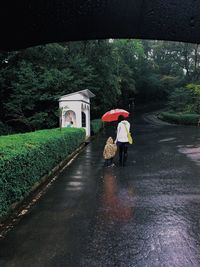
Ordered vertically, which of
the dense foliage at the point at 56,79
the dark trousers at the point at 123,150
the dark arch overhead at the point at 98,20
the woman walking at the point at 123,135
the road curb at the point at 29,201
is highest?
the dense foliage at the point at 56,79

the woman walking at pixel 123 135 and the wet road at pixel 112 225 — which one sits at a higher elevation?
the woman walking at pixel 123 135

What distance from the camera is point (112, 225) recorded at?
17.8 feet

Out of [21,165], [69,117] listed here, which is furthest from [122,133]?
[69,117]

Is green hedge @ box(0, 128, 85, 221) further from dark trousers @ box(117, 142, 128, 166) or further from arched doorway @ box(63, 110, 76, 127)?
arched doorway @ box(63, 110, 76, 127)

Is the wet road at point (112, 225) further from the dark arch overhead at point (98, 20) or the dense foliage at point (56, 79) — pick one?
the dense foliage at point (56, 79)

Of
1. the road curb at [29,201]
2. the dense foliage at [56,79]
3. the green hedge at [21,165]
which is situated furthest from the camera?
the dense foliage at [56,79]

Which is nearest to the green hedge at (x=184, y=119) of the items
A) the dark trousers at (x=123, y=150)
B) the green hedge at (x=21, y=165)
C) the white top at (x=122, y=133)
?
the dark trousers at (x=123, y=150)

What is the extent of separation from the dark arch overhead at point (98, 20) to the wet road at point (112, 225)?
294 centimetres

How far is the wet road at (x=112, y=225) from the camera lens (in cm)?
422

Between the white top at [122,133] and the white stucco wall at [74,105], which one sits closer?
the white top at [122,133]

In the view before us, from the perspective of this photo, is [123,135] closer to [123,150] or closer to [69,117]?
[123,150]

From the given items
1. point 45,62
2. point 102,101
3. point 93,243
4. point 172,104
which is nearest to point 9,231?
point 93,243

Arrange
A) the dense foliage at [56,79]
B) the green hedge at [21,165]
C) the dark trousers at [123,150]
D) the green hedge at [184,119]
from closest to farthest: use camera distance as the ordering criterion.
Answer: the green hedge at [21,165], the dark trousers at [123,150], the dense foliage at [56,79], the green hedge at [184,119]

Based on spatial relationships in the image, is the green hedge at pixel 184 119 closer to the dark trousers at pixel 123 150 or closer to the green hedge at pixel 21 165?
the dark trousers at pixel 123 150
